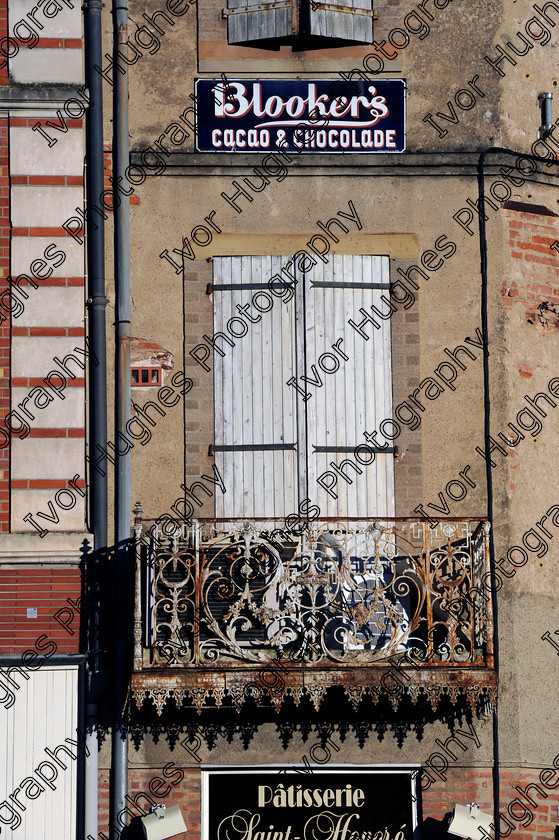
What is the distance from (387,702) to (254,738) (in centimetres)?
113

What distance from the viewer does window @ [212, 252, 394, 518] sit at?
36.1 feet

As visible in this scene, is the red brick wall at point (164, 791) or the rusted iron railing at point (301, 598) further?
the red brick wall at point (164, 791)

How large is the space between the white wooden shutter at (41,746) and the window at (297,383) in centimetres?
202

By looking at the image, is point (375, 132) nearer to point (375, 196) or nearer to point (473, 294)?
point (375, 196)

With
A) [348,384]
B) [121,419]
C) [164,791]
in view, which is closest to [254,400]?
[348,384]

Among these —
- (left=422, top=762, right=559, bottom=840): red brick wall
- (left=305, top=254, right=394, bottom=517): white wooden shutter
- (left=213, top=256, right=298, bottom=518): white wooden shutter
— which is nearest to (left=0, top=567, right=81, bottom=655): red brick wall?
(left=213, top=256, right=298, bottom=518): white wooden shutter

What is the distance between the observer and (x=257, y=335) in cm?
1123

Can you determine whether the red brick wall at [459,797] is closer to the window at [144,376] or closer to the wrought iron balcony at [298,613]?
the wrought iron balcony at [298,613]

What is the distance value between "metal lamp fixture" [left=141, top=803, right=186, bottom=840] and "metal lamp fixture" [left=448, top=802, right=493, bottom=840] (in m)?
2.14

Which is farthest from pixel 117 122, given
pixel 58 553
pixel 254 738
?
pixel 254 738

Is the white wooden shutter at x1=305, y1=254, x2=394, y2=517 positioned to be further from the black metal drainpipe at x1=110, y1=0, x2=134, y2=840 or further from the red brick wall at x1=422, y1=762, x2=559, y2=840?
the red brick wall at x1=422, y1=762, x2=559, y2=840

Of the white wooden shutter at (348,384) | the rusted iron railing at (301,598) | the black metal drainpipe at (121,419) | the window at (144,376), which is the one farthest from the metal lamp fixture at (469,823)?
the window at (144,376)

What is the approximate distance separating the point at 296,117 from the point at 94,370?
2922 millimetres

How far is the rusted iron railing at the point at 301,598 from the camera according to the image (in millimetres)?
9836
